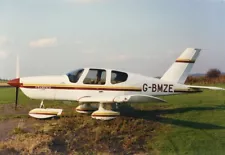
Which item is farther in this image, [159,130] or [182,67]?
[182,67]

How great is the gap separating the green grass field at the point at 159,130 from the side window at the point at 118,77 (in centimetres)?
90

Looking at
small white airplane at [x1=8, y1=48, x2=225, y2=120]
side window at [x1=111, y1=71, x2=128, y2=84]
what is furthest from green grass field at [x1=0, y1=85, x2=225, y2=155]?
side window at [x1=111, y1=71, x2=128, y2=84]

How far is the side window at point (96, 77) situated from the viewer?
8.12m

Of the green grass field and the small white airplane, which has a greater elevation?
the small white airplane

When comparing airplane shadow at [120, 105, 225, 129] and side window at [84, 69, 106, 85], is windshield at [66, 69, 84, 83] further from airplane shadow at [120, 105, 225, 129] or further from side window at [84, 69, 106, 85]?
airplane shadow at [120, 105, 225, 129]

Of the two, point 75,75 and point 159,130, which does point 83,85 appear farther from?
point 159,130

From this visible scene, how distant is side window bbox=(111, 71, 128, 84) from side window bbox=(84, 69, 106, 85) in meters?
0.24

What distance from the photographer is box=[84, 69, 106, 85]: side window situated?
8.12 metres

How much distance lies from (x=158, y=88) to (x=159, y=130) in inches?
90.2

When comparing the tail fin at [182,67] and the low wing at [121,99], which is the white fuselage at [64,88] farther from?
the tail fin at [182,67]

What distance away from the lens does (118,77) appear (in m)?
8.24

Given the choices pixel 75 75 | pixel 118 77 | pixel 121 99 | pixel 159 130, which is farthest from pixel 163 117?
pixel 75 75

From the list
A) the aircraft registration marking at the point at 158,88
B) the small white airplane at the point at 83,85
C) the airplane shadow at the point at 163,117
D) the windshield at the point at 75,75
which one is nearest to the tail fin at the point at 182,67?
the aircraft registration marking at the point at 158,88

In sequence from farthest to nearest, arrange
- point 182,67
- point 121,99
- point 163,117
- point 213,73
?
1. point 213,73
2. point 182,67
3. point 163,117
4. point 121,99
